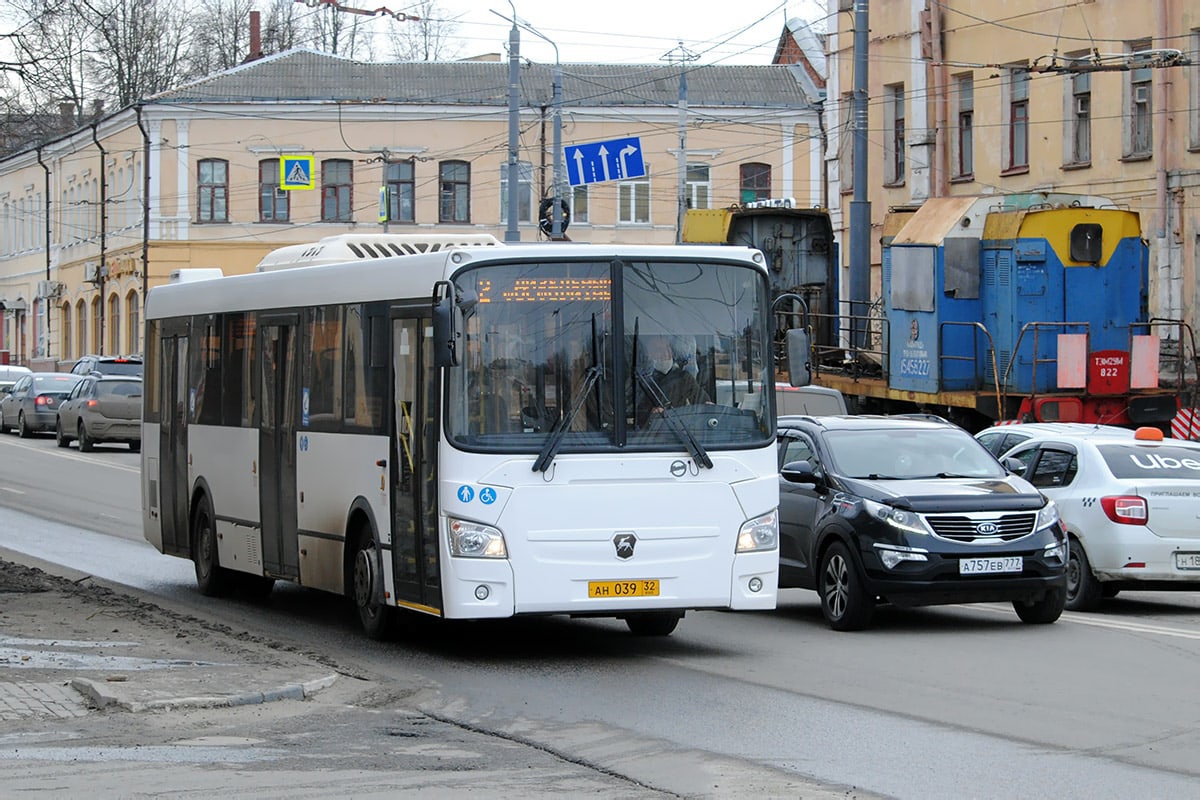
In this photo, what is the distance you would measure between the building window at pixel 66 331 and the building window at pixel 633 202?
2500 centimetres

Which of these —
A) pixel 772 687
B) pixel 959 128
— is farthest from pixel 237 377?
pixel 959 128

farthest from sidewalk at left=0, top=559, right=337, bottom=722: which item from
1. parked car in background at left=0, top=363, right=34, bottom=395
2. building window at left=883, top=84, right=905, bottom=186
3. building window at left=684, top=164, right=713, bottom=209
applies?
building window at left=684, top=164, right=713, bottom=209

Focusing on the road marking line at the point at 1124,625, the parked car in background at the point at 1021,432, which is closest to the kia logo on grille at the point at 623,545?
the road marking line at the point at 1124,625

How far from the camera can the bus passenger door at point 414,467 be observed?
12031mm

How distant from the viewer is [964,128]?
39.7m

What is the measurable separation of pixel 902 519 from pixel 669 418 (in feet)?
9.19

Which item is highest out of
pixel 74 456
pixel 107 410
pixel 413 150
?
pixel 413 150

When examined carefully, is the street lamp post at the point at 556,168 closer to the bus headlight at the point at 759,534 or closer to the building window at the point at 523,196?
the bus headlight at the point at 759,534

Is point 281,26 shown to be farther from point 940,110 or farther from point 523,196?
point 940,110

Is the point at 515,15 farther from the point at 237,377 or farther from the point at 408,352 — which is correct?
the point at 408,352

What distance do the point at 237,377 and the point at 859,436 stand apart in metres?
5.07

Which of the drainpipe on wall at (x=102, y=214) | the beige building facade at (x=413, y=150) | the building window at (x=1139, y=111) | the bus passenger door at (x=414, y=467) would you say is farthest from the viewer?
the drainpipe on wall at (x=102, y=214)

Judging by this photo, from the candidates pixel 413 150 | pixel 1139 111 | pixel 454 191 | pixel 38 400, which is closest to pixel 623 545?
pixel 1139 111

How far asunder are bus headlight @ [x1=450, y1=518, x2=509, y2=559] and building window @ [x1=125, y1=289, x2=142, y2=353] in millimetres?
58232
